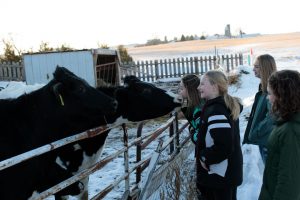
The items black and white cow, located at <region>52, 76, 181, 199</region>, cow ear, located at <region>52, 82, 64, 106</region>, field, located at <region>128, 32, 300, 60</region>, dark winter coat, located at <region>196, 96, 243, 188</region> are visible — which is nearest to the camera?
dark winter coat, located at <region>196, 96, 243, 188</region>

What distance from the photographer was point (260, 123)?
14.9ft

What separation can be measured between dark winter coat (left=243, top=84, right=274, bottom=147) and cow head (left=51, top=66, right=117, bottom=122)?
1503mm

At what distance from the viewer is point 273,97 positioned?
293cm

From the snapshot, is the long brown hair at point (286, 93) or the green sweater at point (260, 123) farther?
the green sweater at point (260, 123)

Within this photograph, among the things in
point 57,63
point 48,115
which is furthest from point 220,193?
point 57,63

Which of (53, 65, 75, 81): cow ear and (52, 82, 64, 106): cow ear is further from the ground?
(53, 65, 75, 81): cow ear

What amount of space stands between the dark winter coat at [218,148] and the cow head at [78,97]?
1003 mm

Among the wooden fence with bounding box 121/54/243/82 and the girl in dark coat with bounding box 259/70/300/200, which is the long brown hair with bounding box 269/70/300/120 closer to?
the girl in dark coat with bounding box 259/70/300/200

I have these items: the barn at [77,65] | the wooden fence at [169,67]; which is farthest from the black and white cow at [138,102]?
the wooden fence at [169,67]

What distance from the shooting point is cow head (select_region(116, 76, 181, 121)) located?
5.55 meters

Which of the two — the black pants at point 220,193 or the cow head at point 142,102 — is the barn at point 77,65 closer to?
the cow head at point 142,102

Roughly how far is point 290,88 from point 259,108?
5.99 feet

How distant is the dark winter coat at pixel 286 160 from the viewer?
2703 millimetres

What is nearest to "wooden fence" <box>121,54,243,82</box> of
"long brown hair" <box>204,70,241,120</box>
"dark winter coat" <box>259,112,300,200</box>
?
"long brown hair" <box>204,70,241,120</box>
